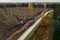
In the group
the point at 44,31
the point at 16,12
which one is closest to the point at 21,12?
the point at 16,12

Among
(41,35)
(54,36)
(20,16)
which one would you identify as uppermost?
(20,16)

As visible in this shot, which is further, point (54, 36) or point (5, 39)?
point (54, 36)

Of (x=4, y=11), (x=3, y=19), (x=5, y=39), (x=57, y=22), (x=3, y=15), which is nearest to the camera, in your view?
(x=5, y=39)

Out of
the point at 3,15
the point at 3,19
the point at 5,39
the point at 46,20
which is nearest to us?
the point at 5,39

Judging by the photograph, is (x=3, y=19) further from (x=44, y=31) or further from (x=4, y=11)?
(x=44, y=31)

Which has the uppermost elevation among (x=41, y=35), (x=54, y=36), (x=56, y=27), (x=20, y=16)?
(x=20, y=16)

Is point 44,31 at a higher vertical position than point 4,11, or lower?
lower

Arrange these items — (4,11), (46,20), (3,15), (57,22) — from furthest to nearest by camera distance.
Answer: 1. (57,22)
2. (46,20)
3. (4,11)
4. (3,15)

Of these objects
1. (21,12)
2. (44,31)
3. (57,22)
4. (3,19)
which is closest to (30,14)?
(21,12)

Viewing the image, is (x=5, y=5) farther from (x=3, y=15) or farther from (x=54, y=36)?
(x=54, y=36)
